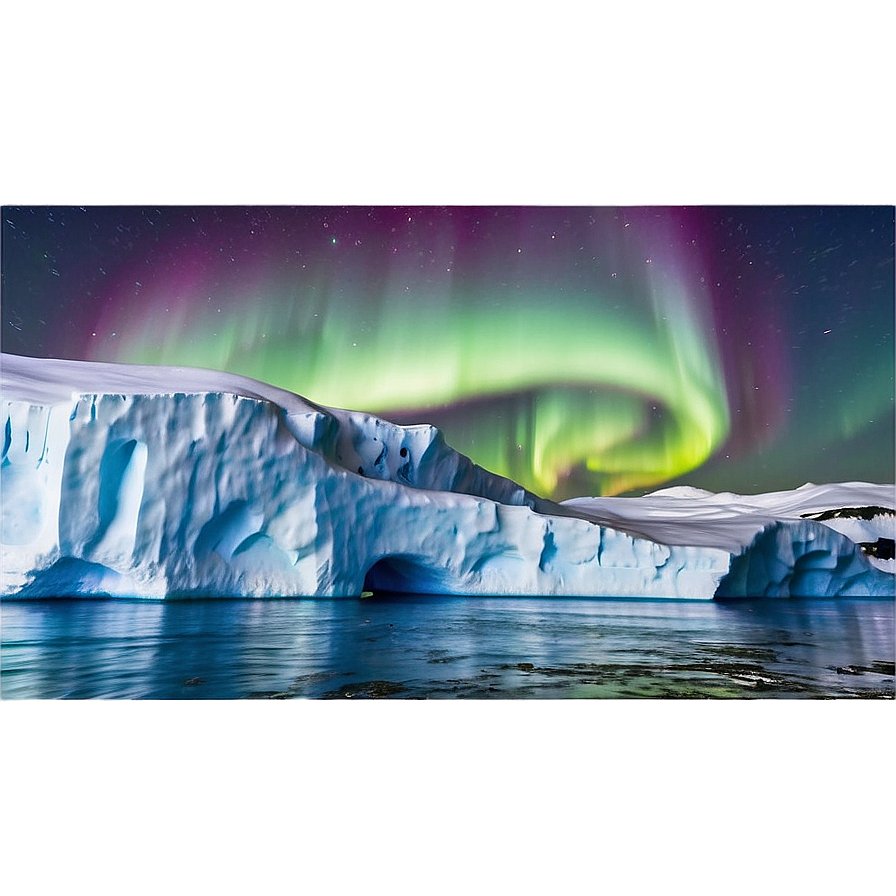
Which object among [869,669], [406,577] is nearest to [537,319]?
[869,669]

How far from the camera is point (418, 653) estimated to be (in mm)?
4352

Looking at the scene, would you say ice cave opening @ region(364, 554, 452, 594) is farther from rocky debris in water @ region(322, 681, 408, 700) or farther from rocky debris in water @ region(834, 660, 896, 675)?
rocky debris in water @ region(834, 660, 896, 675)

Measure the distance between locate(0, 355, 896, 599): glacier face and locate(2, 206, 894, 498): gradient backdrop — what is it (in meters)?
0.60

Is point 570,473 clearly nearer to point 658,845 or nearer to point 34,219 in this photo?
point 34,219

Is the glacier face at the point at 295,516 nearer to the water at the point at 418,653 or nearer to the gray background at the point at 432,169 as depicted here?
the water at the point at 418,653

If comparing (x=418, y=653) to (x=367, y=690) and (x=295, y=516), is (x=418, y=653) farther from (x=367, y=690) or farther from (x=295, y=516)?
(x=295, y=516)

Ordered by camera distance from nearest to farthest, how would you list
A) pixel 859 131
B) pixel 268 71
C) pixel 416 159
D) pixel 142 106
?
pixel 268 71, pixel 142 106, pixel 859 131, pixel 416 159

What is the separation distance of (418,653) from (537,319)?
8.15 ft

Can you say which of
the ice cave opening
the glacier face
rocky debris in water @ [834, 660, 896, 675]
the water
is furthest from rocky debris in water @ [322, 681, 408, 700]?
the ice cave opening

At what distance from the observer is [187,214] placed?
490 cm

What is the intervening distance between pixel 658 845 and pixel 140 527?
4.91m

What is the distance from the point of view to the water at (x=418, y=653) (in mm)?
3852

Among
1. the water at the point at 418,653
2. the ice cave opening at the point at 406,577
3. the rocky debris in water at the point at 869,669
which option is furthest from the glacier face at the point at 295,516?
the rocky debris in water at the point at 869,669

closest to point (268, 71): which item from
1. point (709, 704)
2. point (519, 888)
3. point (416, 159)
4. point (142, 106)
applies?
point (142, 106)
